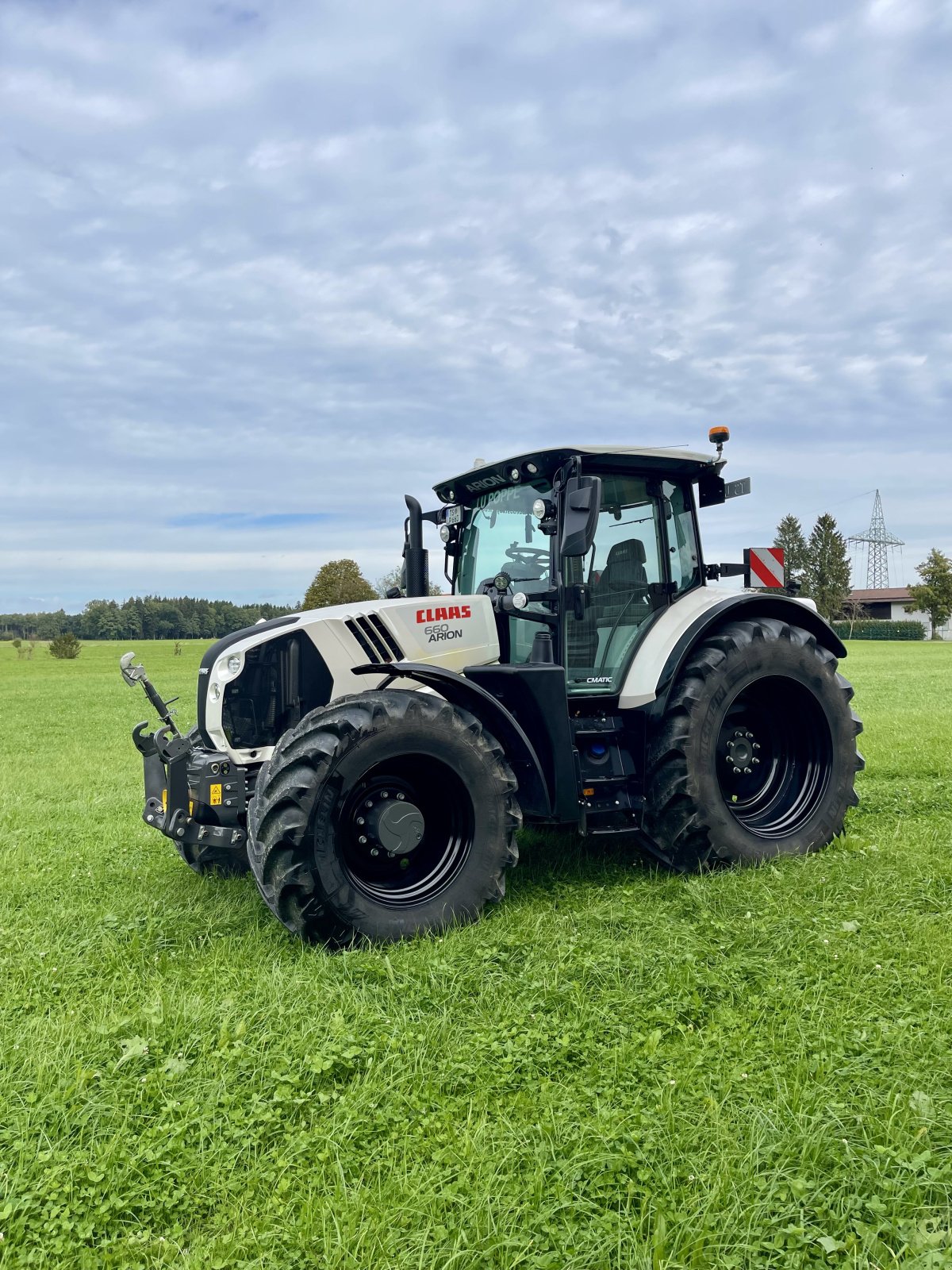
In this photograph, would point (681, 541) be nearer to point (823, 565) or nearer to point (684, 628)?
point (684, 628)

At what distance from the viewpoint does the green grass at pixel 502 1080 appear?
95.6 inches

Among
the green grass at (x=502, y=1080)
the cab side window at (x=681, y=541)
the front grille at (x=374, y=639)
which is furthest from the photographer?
the cab side window at (x=681, y=541)

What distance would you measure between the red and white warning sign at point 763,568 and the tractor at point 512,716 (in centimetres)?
22

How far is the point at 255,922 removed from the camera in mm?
4590

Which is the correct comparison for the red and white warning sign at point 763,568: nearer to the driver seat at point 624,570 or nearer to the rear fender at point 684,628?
the rear fender at point 684,628

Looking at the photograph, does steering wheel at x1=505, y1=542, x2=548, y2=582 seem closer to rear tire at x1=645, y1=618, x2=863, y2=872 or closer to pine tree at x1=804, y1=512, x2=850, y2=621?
rear tire at x1=645, y1=618, x2=863, y2=872

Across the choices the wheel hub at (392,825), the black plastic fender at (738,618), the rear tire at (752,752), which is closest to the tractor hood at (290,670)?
the wheel hub at (392,825)

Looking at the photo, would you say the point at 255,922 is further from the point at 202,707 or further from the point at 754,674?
the point at 754,674

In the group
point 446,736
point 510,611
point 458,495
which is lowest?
point 446,736

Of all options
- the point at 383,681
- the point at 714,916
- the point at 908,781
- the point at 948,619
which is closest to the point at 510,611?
the point at 383,681

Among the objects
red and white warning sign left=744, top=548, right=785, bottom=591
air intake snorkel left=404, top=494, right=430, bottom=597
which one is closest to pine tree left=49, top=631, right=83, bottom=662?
air intake snorkel left=404, top=494, right=430, bottom=597

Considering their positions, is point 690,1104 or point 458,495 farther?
point 458,495

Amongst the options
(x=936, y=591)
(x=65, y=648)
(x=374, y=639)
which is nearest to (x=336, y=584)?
(x=65, y=648)

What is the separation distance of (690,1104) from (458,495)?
4.09 m
